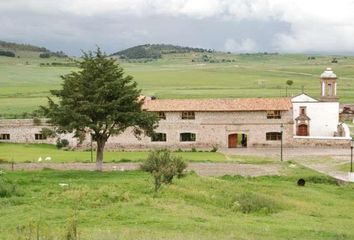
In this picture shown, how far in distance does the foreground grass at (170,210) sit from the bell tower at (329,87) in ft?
97.0

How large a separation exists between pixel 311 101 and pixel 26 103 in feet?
144

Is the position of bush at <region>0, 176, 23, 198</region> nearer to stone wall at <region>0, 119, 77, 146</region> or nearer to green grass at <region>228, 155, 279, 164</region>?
green grass at <region>228, 155, 279, 164</region>

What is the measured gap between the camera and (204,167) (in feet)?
140

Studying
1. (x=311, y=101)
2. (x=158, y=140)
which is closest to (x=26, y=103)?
(x=158, y=140)

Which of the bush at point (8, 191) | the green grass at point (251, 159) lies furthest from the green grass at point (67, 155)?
the bush at point (8, 191)

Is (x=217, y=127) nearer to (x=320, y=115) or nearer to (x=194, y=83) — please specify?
(x=320, y=115)

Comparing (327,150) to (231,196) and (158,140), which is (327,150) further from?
(231,196)

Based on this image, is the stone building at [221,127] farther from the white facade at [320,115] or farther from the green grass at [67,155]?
the green grass at [67,155]

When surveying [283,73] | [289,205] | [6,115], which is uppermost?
[283,73]

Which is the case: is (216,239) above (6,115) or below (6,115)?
below

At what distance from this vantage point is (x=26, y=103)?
301ft

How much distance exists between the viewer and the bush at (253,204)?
24844mm

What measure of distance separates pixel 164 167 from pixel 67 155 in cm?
2311

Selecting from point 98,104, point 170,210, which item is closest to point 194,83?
point 98,104
